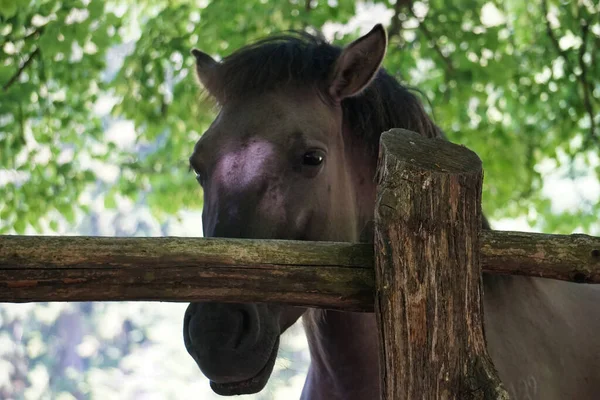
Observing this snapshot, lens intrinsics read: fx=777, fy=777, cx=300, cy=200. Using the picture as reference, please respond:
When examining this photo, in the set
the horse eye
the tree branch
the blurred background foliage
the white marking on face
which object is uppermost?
the blurred background foliage

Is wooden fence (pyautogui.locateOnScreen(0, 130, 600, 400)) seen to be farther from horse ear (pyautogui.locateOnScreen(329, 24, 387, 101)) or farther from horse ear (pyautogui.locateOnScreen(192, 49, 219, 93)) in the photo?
horse ear (pyautogui.locateOnScreen(192, 49, 219, 93))

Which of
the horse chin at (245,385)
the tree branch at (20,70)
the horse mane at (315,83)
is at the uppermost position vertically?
the tree branch at (20,70)

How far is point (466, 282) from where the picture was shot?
1.68m

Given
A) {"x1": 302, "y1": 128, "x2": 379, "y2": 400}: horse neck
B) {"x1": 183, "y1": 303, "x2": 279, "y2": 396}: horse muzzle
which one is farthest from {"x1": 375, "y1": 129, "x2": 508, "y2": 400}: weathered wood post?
{"x1": 302, "y1": 128, "x2": 379, "y2": 400}: horse neck

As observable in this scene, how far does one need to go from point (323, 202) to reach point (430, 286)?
3.57 feet

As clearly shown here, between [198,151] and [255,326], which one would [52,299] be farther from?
[198,151]

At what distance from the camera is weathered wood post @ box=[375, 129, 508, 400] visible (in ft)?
5.37

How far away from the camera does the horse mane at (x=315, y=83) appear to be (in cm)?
297

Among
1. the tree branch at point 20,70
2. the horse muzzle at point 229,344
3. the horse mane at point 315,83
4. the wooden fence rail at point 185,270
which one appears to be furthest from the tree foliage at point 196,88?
the wooden fence rail at point 185,270

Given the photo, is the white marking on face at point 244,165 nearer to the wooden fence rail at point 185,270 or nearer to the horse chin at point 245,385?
the horse chin at point 245,385

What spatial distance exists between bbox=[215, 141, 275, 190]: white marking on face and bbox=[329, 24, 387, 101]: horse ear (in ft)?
1.72

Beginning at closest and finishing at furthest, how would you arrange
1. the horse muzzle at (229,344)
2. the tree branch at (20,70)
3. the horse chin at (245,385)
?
the horse muzzle at (229,344) → the horse chin at (245,385) → the tree branch at (20,70)

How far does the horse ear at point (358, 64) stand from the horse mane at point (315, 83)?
51 mm

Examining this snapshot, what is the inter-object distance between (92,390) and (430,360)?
20651 millimetres
